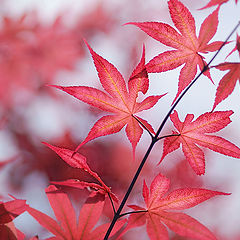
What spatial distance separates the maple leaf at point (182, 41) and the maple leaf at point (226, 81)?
1.3 inches

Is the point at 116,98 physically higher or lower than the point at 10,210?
higher

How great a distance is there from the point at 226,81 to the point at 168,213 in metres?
0.24

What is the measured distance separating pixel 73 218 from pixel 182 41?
0.37 metres

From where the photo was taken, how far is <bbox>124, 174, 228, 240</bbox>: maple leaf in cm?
50

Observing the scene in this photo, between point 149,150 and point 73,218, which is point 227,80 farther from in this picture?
point 73,218

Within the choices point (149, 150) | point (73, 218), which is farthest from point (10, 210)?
point (149, 150)

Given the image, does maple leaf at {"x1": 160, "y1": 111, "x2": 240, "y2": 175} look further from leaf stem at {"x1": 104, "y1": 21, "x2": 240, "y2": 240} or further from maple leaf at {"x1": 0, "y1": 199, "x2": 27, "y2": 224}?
maple leaf at {"x1": 0, "y1": 199, "x2": 27, "y2": 224}

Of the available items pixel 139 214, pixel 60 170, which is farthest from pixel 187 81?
pixel 60 170

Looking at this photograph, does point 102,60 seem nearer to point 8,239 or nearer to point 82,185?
point 82,185

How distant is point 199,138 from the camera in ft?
1.90

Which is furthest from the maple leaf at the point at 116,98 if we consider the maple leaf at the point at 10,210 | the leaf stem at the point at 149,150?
the maple leaf at the point at 10,210

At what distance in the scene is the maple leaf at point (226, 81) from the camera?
0.56 metres

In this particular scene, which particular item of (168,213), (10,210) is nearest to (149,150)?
(168,213)

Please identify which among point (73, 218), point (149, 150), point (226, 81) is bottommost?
point (73, 218)
